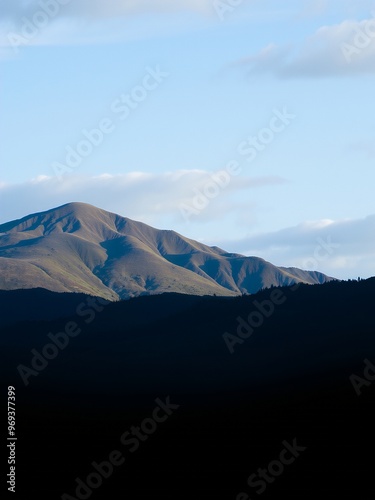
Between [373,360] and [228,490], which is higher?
[373,360]

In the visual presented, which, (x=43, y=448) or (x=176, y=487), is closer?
(x=176, y=487)

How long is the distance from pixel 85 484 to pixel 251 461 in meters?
20.9

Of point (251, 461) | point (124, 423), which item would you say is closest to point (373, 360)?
point (124, 423)

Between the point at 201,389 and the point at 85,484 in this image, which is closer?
the point at 85,484

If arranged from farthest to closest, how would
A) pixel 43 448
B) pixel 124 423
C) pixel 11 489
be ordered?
pixel 124 423 < pixel 43 448 < pixel 11 489

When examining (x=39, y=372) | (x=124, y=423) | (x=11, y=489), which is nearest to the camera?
(x=11, y=489)

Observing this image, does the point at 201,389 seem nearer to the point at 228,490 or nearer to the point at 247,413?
the point at 247,413

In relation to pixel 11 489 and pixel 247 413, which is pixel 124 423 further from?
pixel 11 489

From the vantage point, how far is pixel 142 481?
10506 cm

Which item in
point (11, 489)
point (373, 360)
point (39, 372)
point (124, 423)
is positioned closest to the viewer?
point (11, 489)

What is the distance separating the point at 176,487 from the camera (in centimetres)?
10206

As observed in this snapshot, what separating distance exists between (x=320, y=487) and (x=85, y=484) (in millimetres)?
25127

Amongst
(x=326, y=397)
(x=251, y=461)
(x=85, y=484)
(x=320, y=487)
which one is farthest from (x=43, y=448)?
(x=326, y=397)

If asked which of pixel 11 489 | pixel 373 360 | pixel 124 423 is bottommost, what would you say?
pixel 11 489
